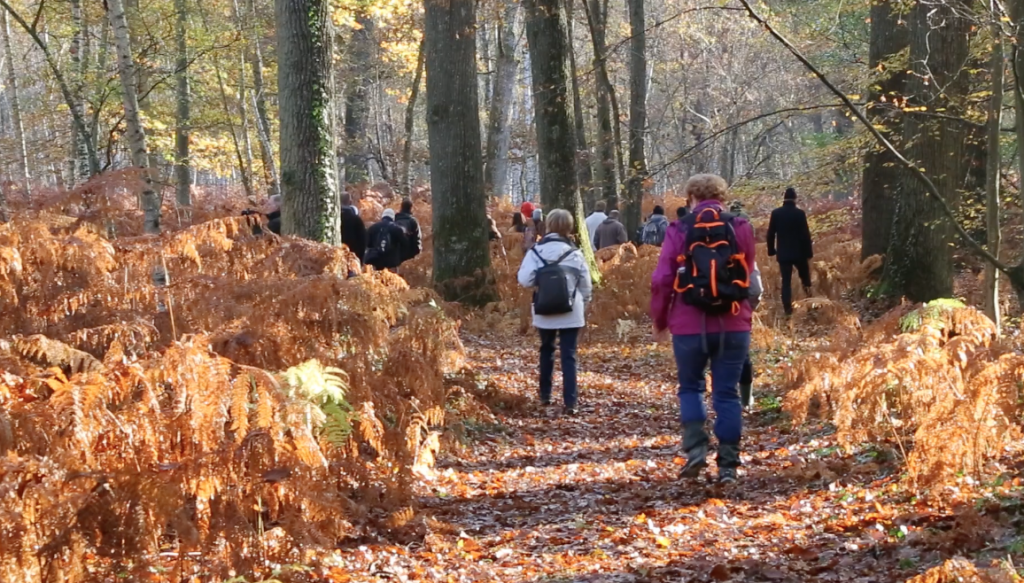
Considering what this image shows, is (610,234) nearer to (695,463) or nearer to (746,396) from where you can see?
(746,396)

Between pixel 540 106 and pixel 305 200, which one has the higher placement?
pixel 540 106

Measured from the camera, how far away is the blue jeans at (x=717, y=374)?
5.64 m

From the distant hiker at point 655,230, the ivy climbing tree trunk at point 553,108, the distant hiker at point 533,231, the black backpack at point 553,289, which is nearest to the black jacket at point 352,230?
the ivy climbing tree trunk at point 553,108

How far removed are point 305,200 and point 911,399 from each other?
5.03 m

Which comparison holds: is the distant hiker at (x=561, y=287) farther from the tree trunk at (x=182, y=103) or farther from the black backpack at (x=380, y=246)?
the tree trunk at (x=182, y=103)

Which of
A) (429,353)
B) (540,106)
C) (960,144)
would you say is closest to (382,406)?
(429,353)

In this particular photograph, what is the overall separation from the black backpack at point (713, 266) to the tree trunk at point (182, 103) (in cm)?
1313

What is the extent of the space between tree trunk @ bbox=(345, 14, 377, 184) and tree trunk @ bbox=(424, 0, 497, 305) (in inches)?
612

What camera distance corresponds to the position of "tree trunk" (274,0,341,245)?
25.3ft

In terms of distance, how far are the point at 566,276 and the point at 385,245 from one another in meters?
5.58

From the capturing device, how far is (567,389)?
834 cm

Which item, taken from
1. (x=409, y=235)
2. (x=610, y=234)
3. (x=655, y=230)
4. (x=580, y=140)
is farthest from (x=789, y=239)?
(x=580, y=140)

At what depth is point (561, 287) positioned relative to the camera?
8070mm

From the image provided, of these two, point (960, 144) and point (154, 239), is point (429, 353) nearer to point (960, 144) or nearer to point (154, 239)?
point (154, 239)
